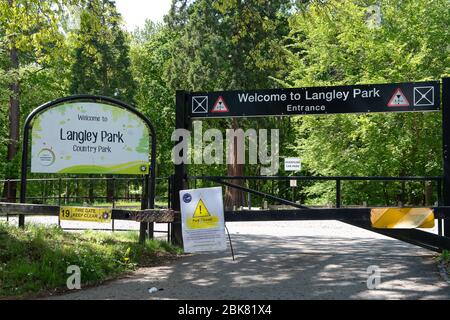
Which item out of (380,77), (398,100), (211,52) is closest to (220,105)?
(398,100)

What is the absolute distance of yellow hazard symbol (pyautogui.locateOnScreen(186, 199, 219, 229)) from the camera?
7.89 metres

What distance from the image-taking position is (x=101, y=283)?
7.26m

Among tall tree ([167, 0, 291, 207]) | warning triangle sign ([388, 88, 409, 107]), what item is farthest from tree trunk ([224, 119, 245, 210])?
warning triangle sign ([388, 88, 409, 107])

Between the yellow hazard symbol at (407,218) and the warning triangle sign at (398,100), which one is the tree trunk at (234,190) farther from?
the yellow hazard symbol at (407,218)

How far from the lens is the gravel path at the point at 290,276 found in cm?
646

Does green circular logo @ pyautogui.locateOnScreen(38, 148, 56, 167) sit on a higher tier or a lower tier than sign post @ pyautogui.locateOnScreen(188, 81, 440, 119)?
lower

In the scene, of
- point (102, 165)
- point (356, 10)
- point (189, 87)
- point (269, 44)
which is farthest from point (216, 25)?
point (102, 165)

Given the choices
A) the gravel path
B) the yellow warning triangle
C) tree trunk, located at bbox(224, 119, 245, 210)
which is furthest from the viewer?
tree trunk, located at bbox(224, 119, 245, 210)

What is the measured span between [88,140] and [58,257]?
9.85ft

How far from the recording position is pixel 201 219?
7.93 metres

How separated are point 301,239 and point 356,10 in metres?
17.1

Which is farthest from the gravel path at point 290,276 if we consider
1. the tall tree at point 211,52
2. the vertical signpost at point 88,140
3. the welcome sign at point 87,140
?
the tall tree at point 211,52

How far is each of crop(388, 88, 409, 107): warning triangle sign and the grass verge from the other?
4984 mm

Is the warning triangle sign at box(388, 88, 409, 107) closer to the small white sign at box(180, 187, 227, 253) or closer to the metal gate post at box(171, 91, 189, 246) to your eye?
the small white sign at box(180, 187, 227, 253)
